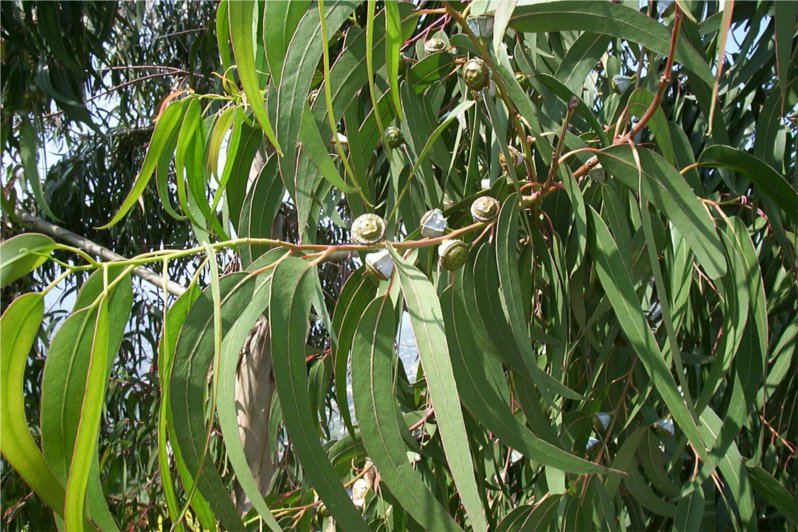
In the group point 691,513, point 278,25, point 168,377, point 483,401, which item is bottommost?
point 691,513

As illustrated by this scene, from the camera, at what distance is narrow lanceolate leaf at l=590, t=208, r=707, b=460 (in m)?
0.65

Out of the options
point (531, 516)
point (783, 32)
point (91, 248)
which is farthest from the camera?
point (91, 248)

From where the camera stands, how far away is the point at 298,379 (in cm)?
61

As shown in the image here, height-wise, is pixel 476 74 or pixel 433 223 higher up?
pixel 476 74

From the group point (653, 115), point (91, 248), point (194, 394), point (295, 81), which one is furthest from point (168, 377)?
point (91, 248)

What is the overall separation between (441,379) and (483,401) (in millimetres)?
111

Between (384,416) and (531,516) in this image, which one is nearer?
(384,416)

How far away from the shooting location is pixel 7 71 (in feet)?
6.22

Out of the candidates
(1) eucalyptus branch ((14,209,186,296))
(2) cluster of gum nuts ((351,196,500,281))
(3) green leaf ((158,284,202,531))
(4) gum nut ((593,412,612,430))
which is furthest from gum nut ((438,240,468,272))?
(1) eucalyptus branch ((14,209,186,296))

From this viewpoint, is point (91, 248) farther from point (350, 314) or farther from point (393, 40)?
point (393, 40)

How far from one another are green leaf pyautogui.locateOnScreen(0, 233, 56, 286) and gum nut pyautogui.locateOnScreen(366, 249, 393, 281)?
0.23 m

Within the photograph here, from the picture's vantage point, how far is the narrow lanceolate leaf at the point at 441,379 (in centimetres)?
53

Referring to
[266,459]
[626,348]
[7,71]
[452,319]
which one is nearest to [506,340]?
[452,319]

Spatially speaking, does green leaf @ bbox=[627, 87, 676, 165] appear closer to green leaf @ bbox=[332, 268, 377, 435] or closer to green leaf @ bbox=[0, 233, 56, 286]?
green leaf @ bbox=[332, 268, 377, 435]
